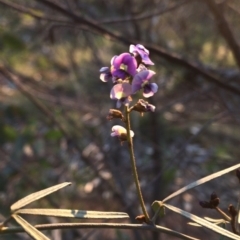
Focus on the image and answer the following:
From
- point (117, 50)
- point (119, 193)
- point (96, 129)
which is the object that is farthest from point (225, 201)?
point (117, 50)

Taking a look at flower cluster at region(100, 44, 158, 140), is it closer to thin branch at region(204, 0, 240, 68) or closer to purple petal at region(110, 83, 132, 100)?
purple petal at region(110, 83, 132, 100)

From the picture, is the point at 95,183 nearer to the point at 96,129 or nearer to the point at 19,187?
the point at 96,129

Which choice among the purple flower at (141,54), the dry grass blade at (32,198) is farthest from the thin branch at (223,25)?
the dry grass blade at (32,198)

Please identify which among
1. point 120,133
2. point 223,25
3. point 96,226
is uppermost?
point 223,25

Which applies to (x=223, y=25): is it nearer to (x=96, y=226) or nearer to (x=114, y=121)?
(x=96, y=226)

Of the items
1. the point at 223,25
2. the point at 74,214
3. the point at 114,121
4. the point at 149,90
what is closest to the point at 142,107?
the point at 149,90

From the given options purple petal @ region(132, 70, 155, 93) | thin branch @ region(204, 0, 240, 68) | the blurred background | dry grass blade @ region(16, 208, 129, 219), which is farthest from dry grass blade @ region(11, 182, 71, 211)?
thin branch @ region(204, 0, 240, 68)

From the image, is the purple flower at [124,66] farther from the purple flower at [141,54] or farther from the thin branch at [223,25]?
the thin branch at [223,25]
